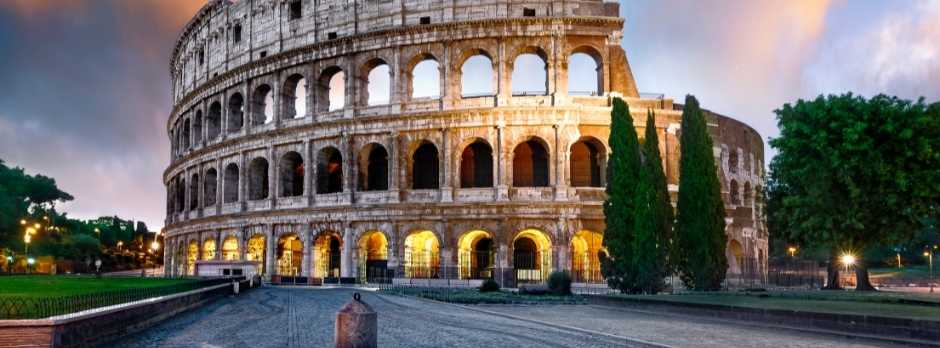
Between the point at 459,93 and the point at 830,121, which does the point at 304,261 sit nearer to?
the point at 459,93

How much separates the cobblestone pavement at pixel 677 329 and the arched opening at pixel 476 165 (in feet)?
61.0

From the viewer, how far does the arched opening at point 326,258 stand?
1542 inches

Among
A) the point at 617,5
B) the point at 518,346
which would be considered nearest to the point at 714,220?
the point at 617,5

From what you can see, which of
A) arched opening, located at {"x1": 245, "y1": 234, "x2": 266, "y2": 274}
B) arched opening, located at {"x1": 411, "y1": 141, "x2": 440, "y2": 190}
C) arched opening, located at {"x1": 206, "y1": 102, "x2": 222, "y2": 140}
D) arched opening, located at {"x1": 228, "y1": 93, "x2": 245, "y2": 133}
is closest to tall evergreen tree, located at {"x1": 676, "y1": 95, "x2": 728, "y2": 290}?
arched opening, located at {"x1": 411, "y1": 141, "x2": 440, "y2": 190}

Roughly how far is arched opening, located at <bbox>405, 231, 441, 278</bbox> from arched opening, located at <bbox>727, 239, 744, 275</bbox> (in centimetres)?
1391

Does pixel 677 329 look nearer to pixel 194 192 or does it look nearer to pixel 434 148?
pixel 434 148

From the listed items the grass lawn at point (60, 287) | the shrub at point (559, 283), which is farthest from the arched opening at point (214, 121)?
the shrub at point (559, 283)

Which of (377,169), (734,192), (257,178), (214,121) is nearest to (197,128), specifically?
(214,121)

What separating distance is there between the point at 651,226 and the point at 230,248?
26.5m

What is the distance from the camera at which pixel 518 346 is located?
39.6 feet

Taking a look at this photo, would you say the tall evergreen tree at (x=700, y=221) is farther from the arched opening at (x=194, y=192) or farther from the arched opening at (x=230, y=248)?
the arched opening at (x=194, y=192)

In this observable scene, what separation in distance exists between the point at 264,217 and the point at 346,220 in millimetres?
5471

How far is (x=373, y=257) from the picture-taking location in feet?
131

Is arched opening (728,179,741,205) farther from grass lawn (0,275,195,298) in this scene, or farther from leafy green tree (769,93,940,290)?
grass lawn (0,275,195,298)
